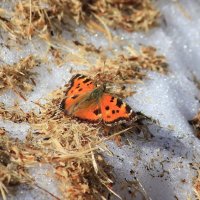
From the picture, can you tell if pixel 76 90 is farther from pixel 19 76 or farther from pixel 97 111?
pixel 19 76

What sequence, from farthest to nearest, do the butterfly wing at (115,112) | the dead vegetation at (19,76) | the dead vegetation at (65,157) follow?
the dead vegetation at (19,76) → the butterfly wing at (115,112) → the dead vegetation at (65,157)

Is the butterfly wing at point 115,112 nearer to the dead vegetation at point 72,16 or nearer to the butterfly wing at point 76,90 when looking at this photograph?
the butterfly wing at point 76,90

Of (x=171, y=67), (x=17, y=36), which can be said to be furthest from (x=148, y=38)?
(x=17, y=36)

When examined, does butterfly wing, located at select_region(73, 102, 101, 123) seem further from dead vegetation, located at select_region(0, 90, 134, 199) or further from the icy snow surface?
the icy snow surface

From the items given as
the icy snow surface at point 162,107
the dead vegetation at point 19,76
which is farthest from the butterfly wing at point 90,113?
the dead vegetation at point 19,76

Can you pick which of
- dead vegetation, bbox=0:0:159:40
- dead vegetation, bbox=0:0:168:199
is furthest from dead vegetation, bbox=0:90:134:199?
dead vegetation, bbox=0:0:159:40

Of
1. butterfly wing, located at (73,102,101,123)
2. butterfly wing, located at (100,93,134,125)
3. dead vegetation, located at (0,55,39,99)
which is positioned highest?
butterfly wing, located at (100,93,134,125)
